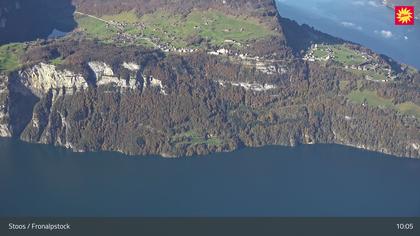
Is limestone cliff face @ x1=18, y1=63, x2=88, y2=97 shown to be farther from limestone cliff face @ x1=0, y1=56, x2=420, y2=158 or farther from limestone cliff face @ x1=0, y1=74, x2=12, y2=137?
limestone cliff face @ x1=0, y1=74, x2=12, y2=137

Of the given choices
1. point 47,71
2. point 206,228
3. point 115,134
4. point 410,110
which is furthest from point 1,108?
point 410,110

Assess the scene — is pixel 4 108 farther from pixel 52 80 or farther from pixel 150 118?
pixel 150 118

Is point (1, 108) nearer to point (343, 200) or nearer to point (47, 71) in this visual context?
point (47, 71)

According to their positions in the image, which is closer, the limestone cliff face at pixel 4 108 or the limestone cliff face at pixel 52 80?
the limestone cliff face at pixel 4 108

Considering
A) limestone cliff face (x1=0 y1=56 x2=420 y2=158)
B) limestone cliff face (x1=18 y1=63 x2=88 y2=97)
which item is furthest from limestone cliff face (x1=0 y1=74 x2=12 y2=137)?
limestone cliff face (x1=18 y1=63 x2=88 y2=97)

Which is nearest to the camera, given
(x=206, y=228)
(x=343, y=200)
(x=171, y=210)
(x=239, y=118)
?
(x=206, y=228)

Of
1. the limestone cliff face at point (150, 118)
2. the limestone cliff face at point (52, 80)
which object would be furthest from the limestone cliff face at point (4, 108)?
the limestone cliff face at point (52, 80)

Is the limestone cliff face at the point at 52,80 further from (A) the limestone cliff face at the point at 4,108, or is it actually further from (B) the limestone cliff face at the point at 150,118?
(A) the limestone cliff face at the point at 4,108

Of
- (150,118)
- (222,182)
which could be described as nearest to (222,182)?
(222,182)
